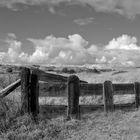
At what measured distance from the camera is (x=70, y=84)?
702 cm

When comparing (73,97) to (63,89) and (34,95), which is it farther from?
(34,95)

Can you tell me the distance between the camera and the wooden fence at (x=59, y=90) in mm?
6719

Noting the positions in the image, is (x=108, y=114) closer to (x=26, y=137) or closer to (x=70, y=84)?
(x=70, y=84)

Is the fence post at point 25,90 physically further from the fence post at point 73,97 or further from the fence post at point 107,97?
the fence post at point 107,97

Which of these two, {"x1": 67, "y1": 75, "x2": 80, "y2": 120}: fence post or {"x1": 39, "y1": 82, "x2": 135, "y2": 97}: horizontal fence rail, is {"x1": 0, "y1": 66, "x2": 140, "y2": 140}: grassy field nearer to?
{"x1": 67, "y1": 75, "x2": 80, "y2": 120}: fence post

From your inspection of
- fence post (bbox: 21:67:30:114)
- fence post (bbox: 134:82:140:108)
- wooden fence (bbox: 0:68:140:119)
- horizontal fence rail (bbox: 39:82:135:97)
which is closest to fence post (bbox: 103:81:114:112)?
wooden fence (bbox: 0:68:140:119)

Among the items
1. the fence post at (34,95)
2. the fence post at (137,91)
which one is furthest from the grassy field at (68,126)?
the fence post at (137,91)

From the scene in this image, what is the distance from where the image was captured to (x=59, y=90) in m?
7.21

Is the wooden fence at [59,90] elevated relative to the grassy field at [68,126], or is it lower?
elevated

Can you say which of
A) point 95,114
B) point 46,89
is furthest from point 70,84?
point 95,114

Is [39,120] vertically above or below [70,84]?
below

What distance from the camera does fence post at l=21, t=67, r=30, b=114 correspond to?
666cm

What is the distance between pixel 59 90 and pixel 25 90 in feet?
3.57

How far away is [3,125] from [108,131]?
8.89 feet
